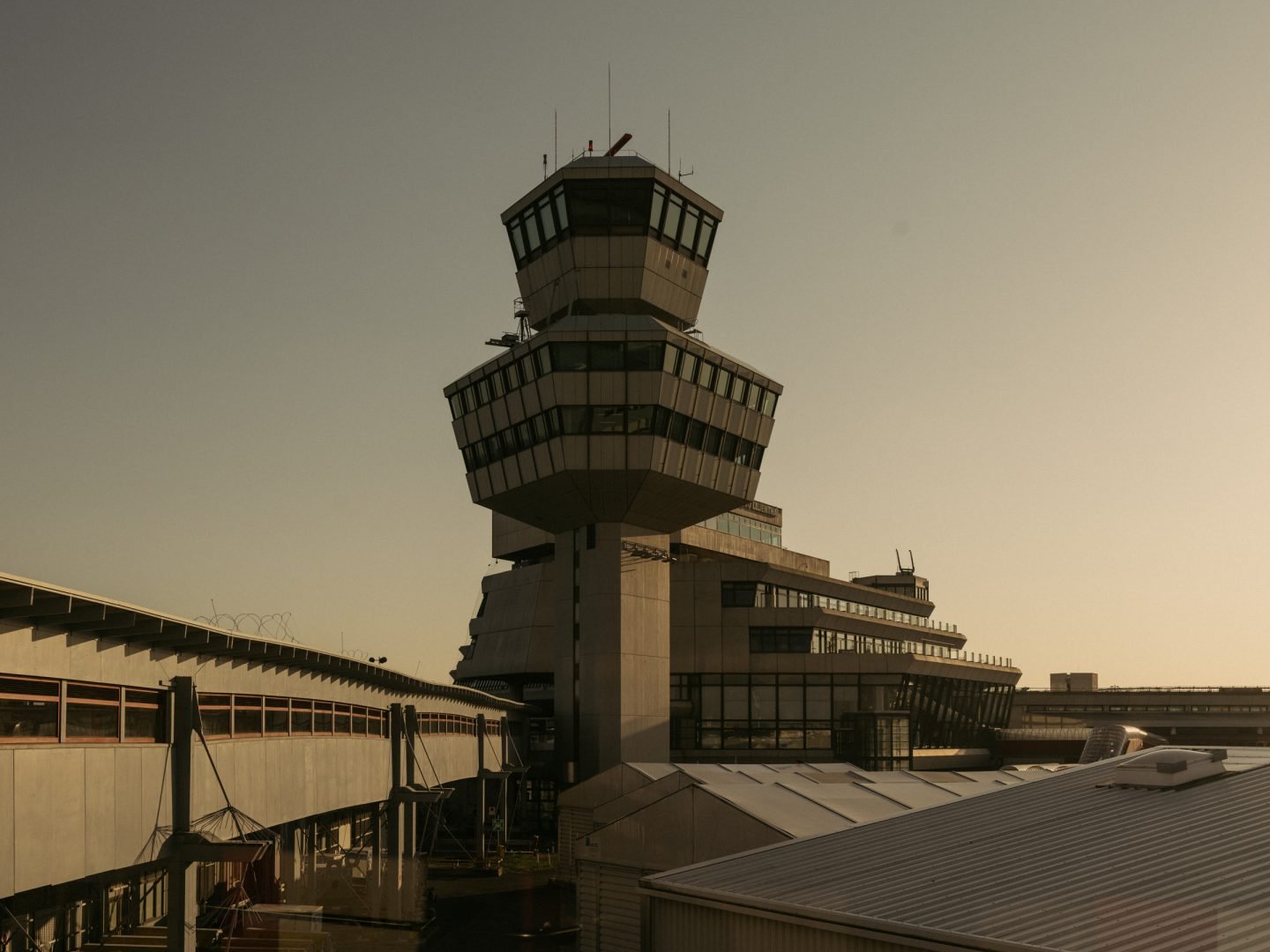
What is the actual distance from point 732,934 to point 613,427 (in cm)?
4736

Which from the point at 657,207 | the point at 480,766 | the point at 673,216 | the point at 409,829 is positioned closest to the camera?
the point at 409,829

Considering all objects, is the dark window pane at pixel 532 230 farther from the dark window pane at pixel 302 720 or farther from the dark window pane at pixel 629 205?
the dark window pane at pixel 302 720

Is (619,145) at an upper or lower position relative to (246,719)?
upper

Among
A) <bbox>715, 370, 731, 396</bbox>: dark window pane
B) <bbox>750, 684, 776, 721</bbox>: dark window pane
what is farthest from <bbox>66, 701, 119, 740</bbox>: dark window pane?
<bbox>750, 684, 776, 721</bbox>: dark window pane

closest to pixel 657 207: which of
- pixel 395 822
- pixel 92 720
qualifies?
pixel 395 822

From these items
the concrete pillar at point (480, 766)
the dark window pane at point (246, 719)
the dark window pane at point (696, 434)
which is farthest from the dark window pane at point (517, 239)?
the dark window pane at point (246, 719)

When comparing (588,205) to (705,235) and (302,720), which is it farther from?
(302,720)

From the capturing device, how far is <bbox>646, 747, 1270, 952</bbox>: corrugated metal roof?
659 inches

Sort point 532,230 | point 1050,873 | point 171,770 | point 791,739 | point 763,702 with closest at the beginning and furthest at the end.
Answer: point 1050,873, point 171,770, point 532,230, point 791,739, point 763,702

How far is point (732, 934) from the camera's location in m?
21.3

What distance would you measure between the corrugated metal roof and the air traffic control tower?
41392 millimetres

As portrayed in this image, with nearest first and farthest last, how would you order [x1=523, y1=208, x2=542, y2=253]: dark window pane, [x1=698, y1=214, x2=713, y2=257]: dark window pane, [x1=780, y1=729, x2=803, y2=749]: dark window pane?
[x1=523, y1=208, x2=542, y2=253]: dark window pane → [x1=698, y1=214, x2=713, y2=257]: dark window pane → [x1=780, y1=729, x2=803, y2=749]: dark window pane

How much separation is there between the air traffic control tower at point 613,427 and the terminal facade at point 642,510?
0.38 feet

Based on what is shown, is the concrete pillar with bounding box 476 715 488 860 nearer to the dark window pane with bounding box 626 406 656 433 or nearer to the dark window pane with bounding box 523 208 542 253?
the dark window pane with bounding box 626 406 656 433
